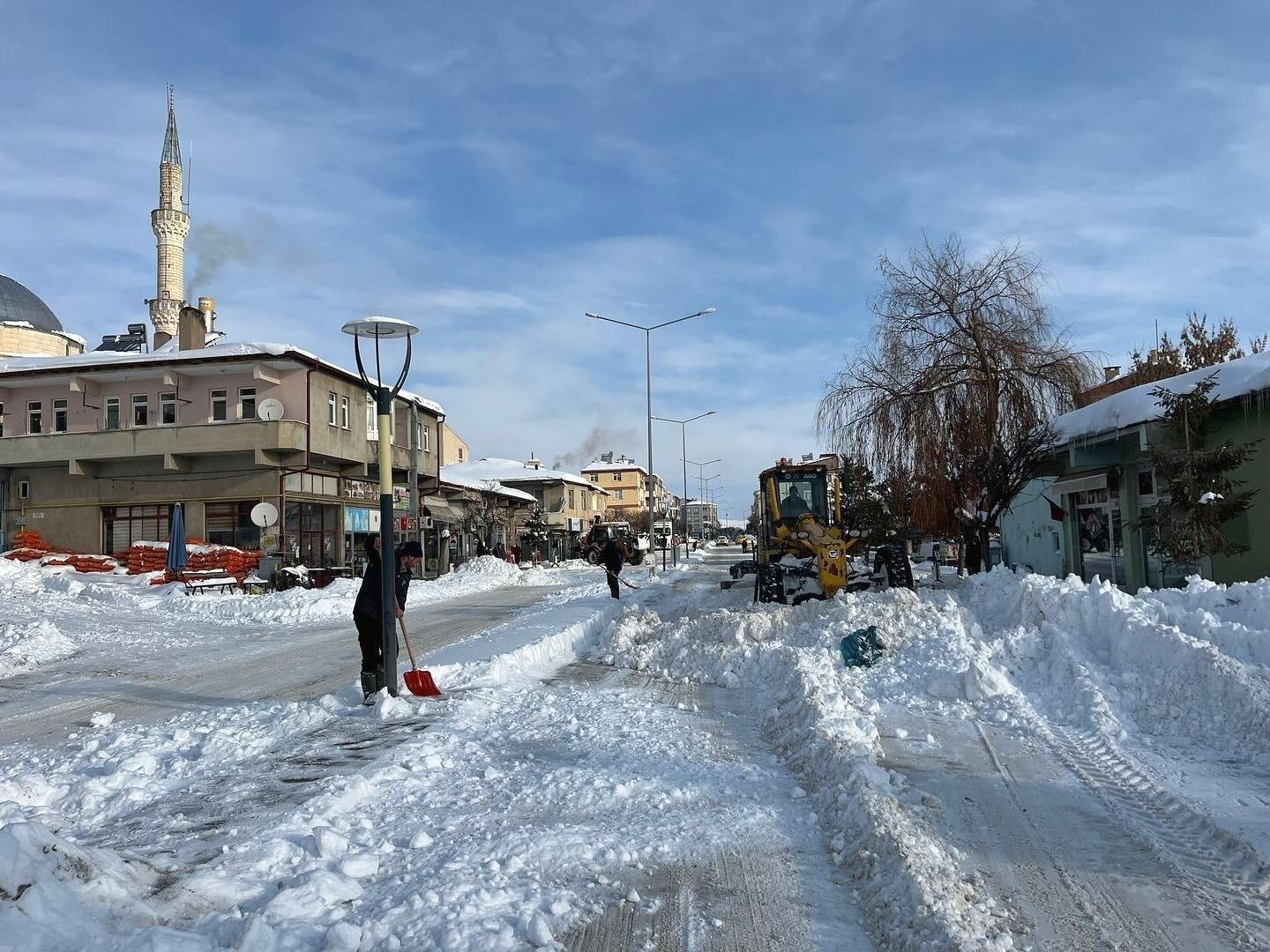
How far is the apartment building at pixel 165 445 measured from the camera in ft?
106

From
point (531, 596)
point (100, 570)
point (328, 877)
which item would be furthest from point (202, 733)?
point (100, 570)

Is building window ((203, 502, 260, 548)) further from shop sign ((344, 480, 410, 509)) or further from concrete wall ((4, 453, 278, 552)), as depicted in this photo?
shop sign ((344, 480, 410, 509))

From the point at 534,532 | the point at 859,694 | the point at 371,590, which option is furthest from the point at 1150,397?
the point at 534,532

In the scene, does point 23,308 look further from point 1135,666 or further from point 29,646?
point 1135,666

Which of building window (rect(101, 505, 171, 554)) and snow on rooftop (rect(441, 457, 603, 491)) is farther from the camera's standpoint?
snow on rooftop (rect(441, 457, 603, 491))

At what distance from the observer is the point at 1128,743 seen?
24.3 ft

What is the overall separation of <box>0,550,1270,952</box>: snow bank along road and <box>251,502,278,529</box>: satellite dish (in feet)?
70.0

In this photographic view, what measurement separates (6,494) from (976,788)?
3822 centimetres

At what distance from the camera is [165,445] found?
3219cm

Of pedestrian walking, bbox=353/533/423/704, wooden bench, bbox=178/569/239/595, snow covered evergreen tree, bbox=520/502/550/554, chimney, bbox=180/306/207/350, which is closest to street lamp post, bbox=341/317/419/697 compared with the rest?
pedestrian walking, bbox=353/533/423/704

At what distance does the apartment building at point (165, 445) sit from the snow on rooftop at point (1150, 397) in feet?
69.8

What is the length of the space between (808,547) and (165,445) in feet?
80.6

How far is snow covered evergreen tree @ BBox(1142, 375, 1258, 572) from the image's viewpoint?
47.8 feet

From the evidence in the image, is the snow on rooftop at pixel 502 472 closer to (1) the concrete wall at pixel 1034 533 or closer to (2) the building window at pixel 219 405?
(2) the building window at pixel 219 405
